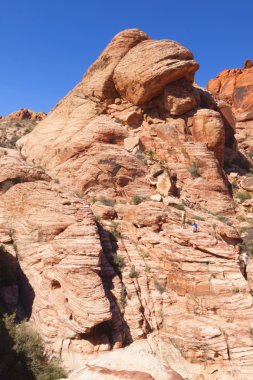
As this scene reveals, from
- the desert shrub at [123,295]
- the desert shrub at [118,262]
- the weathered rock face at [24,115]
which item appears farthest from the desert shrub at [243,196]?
the weathered rock face at [24,115]

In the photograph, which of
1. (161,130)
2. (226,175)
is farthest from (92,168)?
(226,175)

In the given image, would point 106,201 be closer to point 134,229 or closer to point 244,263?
point 134,229

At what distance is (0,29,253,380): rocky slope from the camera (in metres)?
10.9

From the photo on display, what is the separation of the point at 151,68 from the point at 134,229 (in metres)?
11.6

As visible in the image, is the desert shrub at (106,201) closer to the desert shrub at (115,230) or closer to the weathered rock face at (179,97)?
the desert shrub at (115,230)

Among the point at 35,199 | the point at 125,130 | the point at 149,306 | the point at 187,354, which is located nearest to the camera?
the point at 187,354

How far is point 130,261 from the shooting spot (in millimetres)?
14047

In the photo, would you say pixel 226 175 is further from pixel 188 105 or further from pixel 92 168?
pixel 92 168

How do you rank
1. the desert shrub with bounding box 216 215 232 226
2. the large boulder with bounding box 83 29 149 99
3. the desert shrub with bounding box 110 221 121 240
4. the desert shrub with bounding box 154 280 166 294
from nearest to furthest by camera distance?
1. the desert shrub with bounding box 154 280 166 294
2. the desert shrub with bounding box 110 221 121 240
3. the desert shrub with bounding box 216 215 232 226
4. the large boulder with bounding box 83 29 149 99

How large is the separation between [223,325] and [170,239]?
401 cm

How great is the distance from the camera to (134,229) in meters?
15.5

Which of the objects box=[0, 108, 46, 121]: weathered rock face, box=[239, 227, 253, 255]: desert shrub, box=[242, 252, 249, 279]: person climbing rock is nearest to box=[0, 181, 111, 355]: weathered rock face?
box=[242, 252, 249, 279]: person climbing rock

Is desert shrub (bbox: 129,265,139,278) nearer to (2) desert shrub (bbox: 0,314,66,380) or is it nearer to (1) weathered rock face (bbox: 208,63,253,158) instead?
(2) desert shrub (bbox: 0,314,66,380)

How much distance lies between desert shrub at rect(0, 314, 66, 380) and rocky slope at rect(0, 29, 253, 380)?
583 millimetres
